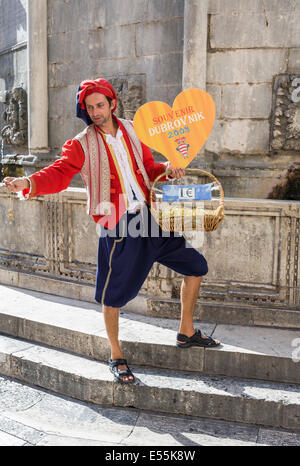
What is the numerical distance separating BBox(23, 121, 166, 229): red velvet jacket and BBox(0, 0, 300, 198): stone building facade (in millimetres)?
2405

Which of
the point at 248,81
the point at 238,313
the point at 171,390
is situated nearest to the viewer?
the point at 171,390

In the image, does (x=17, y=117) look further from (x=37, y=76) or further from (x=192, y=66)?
(x=192, y=66)

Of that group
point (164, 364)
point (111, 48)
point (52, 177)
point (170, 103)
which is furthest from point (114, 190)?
point (111, 48)

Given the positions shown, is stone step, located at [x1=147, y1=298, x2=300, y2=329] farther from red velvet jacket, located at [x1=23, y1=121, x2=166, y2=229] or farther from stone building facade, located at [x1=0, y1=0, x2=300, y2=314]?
red velvet jacket, located at [x1=23, y1=121, x2=166, y2=229]

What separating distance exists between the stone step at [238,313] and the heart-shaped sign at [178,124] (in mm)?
1481

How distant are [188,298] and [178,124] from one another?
4.11ft

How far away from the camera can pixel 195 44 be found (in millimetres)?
5441

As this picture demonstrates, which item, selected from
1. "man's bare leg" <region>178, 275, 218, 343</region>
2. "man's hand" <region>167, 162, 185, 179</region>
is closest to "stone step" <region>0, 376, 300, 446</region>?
"man's bare leg" <region>178, 275, 218, 343</region>

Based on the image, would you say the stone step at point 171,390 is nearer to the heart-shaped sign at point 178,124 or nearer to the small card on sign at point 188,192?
the small card on sign at point 188,192

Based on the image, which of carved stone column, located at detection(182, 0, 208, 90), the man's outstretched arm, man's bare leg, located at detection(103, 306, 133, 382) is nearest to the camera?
the man's outstretched arm

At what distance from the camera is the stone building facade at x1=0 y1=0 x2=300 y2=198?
542 cm

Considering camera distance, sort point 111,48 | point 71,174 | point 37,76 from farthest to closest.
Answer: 1. point 37,76
2. point 111,48
3. point 71,174

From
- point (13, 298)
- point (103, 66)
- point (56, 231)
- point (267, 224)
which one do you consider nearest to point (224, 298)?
point (267, 224)

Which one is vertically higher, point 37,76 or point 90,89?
point 37,76
